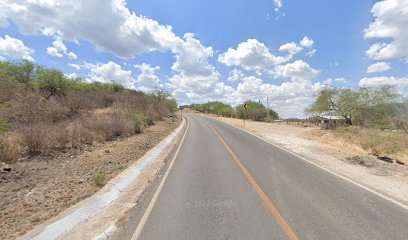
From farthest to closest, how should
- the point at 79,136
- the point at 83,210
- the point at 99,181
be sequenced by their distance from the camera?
the point at 79,136 → the point at 99,181 → the point at 83,210

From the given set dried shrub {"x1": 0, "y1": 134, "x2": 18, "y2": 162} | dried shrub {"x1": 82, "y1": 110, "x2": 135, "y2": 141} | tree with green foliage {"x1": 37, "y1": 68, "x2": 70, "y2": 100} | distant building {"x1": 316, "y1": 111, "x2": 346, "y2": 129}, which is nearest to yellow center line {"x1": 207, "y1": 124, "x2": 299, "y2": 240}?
dried shrub {"x1": 0, "y1": 134, "x2": 18, "y2": 162}

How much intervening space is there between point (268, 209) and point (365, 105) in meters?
34.8

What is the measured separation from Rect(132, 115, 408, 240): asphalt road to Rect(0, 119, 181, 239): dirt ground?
246 centimetres

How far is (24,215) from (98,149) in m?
9.09

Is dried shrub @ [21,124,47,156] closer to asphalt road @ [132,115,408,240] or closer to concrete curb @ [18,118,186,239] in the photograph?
concrete curb @ [18,118,186,239]

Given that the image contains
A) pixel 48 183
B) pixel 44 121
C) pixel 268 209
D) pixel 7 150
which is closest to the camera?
pixel 268 209

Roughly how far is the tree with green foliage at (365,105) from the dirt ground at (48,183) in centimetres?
2989

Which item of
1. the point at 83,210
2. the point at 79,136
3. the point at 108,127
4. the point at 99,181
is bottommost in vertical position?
the point at 83,210

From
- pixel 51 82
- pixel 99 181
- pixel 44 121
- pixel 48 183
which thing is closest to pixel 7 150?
pixel 48 183

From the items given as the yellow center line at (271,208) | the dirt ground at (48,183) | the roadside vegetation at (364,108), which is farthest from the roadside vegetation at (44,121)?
the roadside vegetation at (364,108)

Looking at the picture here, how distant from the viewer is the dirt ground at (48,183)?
6879 millimetres

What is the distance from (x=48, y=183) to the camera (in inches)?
376

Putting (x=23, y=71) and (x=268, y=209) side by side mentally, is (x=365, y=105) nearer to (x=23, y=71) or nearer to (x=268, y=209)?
(x=268, y=209)

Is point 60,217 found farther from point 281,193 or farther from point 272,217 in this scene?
point 281,193
